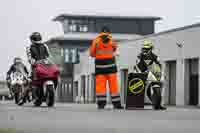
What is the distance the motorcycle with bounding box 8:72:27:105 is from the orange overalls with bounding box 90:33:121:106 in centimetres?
545

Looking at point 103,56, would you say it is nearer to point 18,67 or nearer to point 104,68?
point 104,68

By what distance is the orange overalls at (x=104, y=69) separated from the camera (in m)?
19.6

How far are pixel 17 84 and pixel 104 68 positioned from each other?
7376 millimetres

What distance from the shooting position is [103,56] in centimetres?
1972

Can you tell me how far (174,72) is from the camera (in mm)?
46969

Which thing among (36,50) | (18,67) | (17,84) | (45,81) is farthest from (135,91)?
(18,67)

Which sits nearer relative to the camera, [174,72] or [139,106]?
[139,106]

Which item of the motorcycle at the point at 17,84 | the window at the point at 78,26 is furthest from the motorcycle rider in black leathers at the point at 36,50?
the window at the point at 78,26

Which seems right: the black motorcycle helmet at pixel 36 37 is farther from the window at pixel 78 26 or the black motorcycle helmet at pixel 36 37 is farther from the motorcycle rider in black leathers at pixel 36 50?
the window at pixel 78 26

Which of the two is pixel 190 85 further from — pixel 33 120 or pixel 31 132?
pixel 31 132

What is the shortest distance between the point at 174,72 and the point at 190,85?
7.27 feet

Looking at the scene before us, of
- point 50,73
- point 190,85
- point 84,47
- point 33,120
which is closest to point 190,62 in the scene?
point 190,85

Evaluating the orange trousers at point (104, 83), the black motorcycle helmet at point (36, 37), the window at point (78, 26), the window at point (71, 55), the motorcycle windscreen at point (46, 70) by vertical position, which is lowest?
the orange trousers at point (104, 83)

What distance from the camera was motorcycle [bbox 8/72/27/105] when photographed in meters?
25.5
